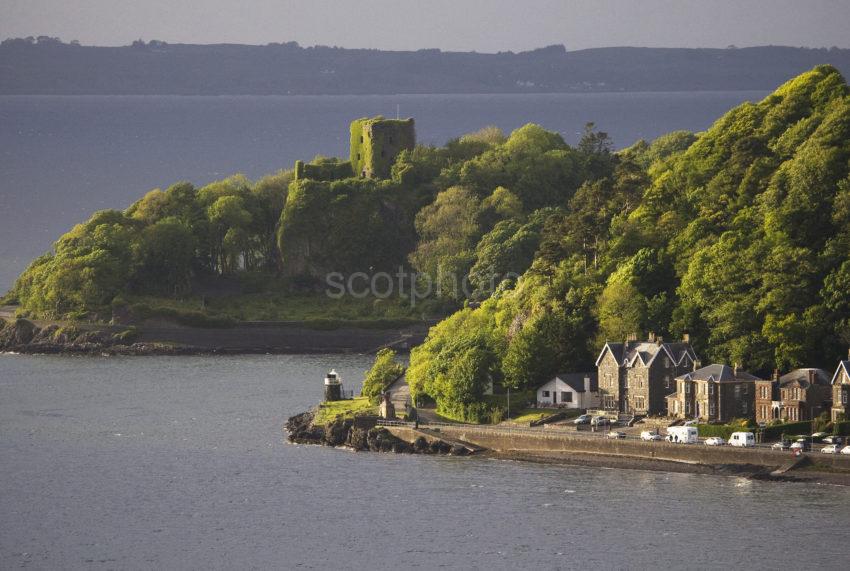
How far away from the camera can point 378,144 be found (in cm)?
14750

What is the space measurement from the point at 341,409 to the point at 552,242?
574 inches

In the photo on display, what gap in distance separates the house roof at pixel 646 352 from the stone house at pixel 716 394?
1777 millimetres

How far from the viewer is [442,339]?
3974 inches

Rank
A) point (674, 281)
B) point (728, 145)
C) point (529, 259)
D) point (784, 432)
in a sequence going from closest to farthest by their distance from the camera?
1. point (784, 432)
2. point (674, 281)
3. point (728, 145)
4. point (529, 259)

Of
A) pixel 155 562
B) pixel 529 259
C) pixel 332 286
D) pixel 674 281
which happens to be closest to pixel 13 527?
pixel 155 562

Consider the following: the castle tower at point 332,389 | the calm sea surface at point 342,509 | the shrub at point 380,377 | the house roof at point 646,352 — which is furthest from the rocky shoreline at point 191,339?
the house roof at point 646,352

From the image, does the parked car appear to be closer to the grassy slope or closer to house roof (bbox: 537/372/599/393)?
house roof (bbox: 537/372/599/393)

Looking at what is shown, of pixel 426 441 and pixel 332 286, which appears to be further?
pixel 332 286

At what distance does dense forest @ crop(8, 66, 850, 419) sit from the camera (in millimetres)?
94500

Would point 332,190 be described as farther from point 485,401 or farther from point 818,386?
point 818,386

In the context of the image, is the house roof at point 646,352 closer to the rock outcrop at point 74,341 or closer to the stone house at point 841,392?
the stone house at point 841,392

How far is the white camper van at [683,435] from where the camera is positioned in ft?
281

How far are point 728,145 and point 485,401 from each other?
71.0 feet

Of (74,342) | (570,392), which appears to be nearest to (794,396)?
(570,392)
